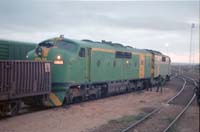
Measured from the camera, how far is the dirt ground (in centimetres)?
1220

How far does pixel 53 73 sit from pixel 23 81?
9.12 ft

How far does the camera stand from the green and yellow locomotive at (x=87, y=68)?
16.7 m

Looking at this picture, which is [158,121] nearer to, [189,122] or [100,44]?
[189,122]

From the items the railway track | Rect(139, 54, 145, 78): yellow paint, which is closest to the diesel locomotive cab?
the railway track

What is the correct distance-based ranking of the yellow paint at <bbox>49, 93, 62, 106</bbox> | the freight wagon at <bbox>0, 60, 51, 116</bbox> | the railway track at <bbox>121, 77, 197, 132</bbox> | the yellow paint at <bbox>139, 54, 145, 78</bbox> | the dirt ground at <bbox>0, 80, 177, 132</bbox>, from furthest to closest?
the yellow paint at <bbox>139, 54, 145, 78</bbox>, the yellow paint at <bbox>49, 93, 62, 106</bbox>, the freight wagon at <bbox>0, 60, 51, 116</bbox>, the railway track at <bbox>121, 77, 197, 132</bbox>, the dirt ground at <bbox>0, 80, 177, 132</bbox>

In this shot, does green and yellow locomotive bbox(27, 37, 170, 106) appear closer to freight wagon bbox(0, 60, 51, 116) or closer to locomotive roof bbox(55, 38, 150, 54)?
locomotive roof bbox(55, 38, 150, 54)

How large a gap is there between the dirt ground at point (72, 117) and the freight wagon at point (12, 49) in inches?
196

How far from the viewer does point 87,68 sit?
62.2 ft

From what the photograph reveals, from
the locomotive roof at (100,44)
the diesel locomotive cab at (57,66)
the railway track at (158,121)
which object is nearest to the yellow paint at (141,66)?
the locomotive roof at (100,44)

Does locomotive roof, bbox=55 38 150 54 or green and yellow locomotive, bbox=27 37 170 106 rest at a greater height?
locomotive roof, bbox=55 38 150 54

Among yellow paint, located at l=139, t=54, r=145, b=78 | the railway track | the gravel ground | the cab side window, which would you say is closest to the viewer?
the railway track

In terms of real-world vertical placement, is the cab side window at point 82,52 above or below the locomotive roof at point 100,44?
below

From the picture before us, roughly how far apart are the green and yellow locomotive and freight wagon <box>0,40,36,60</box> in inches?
80.9

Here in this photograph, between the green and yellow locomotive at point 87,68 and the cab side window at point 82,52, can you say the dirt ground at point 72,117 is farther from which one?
the cab side window at point 82,52
